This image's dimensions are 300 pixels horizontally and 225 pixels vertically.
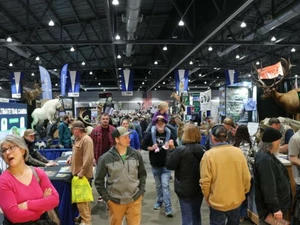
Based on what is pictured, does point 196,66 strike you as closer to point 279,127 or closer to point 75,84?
point 75,84

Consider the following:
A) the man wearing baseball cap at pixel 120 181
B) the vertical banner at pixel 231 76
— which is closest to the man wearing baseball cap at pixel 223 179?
the man wearing baseball cap at pixel 120 181

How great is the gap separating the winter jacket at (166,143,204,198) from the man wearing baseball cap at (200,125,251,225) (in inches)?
13.3

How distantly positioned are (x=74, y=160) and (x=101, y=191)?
4.41 feet

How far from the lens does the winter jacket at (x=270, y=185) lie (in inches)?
110

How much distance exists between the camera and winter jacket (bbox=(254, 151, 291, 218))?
2.80m

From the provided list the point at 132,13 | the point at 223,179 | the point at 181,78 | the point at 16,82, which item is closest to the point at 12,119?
the point at 223,179

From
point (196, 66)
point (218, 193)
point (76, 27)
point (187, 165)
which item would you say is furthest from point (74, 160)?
point (196, 66)

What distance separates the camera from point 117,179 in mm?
3139

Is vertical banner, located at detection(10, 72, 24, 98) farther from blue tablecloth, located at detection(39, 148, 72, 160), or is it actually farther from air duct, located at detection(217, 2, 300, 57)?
air duct, located at detection(217, 2, 300, 57)

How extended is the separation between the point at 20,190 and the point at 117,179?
1171mm

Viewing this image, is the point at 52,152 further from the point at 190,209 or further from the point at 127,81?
the point at 127,81

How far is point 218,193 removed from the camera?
2971 millimetres

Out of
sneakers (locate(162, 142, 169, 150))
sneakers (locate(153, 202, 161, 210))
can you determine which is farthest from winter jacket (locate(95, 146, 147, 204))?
sneakers (locate(153, 202, 161, 210))

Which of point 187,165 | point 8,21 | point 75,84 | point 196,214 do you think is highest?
point 8,21
